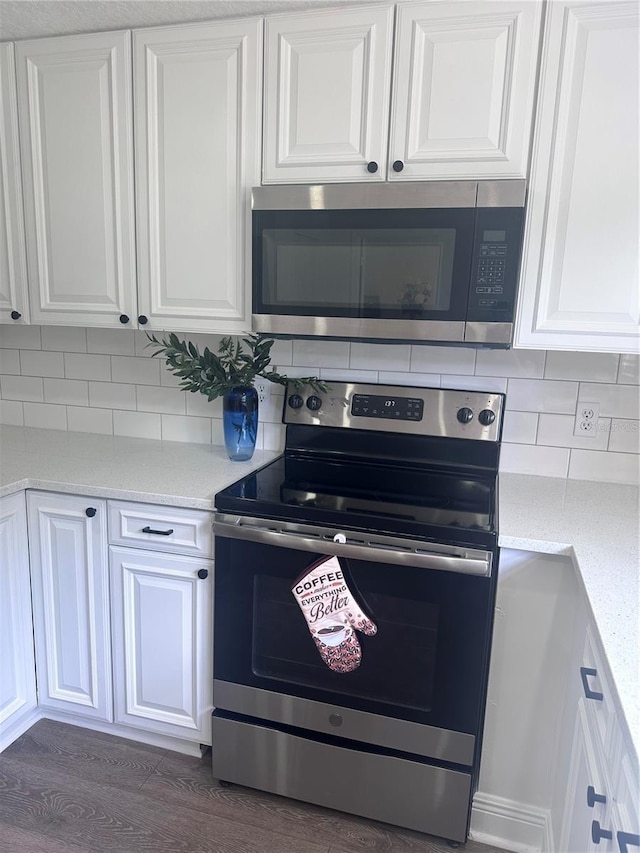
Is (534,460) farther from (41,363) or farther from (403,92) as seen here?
(41,363)

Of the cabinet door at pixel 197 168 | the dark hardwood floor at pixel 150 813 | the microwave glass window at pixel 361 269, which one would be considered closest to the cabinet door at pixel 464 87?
the microwave glass window at pixel 361 269

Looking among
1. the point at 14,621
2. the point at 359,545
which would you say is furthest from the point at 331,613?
the point at 14,621

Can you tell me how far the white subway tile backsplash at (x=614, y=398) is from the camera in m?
1.83

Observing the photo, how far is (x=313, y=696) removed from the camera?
1606 mm

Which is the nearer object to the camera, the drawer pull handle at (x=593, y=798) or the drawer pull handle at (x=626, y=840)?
the drawer pull handle at (x=626, y=840)

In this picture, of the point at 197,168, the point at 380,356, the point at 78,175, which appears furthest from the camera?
the point at 380,356

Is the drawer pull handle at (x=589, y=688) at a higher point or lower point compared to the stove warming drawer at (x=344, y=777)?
higher

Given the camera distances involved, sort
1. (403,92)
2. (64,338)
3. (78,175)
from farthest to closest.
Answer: (64,338), (78,175), (403,92)

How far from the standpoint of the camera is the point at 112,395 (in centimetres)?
237

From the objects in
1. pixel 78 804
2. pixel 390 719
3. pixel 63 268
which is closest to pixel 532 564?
pixel 390 719

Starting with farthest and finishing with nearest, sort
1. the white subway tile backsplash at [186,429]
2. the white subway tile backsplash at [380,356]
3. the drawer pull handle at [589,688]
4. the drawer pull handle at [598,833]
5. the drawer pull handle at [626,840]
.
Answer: the white subway tile backsplash at [186,429] → the white subway tile backsplash at [380,356] → the drawer pull handle at [589,688] → the drawer pull handle at [598,833] → the drawer pull handle at [626,840]

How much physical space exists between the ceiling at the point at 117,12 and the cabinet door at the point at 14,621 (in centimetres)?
144

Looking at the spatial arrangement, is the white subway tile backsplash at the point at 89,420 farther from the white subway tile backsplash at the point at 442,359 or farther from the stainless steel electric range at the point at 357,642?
the white subway tile backsplash at the point at 442,359

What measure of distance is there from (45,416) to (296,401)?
1.16 meters
